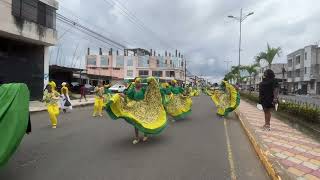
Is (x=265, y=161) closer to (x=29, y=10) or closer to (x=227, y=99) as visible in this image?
(x=227, y=99)

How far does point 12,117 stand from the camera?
5227 millimetres

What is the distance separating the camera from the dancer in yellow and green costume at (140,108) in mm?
8047

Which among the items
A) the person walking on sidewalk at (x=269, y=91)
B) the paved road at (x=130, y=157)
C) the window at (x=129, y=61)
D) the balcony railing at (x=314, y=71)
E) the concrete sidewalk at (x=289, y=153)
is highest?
the window at (x=129, y=61)

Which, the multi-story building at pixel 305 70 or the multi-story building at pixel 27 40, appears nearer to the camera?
the multi-story building at pixel 27 40

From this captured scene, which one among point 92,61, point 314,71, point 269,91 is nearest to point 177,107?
point 269,91

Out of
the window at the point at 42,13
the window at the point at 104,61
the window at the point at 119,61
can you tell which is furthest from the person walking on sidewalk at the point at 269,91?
the window at the point at 104,61

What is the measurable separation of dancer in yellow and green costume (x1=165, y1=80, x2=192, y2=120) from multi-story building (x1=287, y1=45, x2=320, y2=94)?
173 feet

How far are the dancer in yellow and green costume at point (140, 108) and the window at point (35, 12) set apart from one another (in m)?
17.6

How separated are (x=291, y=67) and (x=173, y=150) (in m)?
75.0

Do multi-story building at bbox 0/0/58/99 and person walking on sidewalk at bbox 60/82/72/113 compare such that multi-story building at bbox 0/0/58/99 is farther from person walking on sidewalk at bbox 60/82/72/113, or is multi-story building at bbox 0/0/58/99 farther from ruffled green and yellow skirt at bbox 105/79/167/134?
ruffled green and yellow skirt at bbox 105/79/167/134

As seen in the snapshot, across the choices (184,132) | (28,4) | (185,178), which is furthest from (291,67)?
(185,178)

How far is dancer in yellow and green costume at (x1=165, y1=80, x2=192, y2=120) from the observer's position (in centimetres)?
1370

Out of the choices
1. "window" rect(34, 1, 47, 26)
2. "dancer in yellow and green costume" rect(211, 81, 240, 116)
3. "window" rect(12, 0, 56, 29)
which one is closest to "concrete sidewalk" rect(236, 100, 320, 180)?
"dancer in yellow and green costume" rect(211, 81, 240, 116)

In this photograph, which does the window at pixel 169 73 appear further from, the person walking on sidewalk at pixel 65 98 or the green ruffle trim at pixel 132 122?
the green ruffle trim at pixel 132 122
